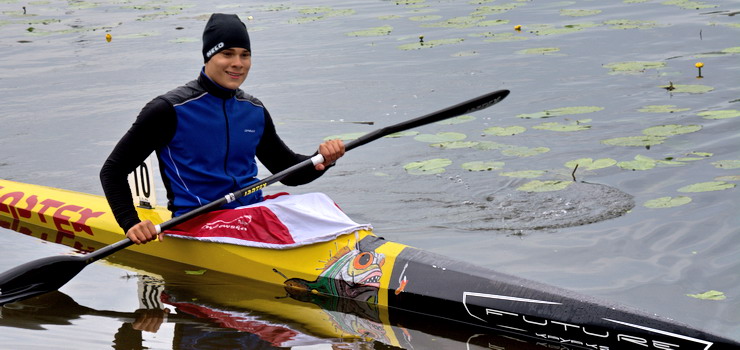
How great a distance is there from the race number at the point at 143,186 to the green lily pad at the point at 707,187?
10.2ft

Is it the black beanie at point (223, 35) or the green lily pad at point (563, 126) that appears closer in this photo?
the black beanie at point (223, 35)

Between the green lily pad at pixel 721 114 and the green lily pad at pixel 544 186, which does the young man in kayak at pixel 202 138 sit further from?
the green lily pad at pixel 721 114

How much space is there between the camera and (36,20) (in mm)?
14430

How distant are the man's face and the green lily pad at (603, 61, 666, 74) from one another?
17.4 feet

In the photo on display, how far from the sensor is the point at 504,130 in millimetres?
7086

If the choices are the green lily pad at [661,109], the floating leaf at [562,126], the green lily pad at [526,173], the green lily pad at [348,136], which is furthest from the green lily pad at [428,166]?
the green lily pad at [661,109]

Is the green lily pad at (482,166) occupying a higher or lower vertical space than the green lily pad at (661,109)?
lower

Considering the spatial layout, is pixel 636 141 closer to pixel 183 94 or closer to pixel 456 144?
pixel 456 144

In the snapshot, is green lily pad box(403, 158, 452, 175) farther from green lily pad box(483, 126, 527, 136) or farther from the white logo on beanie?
the white logo on beanie

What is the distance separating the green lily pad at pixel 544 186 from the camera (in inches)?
228

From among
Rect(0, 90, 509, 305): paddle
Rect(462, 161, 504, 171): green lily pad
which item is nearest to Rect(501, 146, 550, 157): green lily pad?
Rect(462, 161, 504, 171): green lily pad

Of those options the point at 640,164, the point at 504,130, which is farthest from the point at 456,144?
the point at 640,164

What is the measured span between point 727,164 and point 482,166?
1.58m

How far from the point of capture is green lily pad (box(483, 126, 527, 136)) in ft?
23.0
